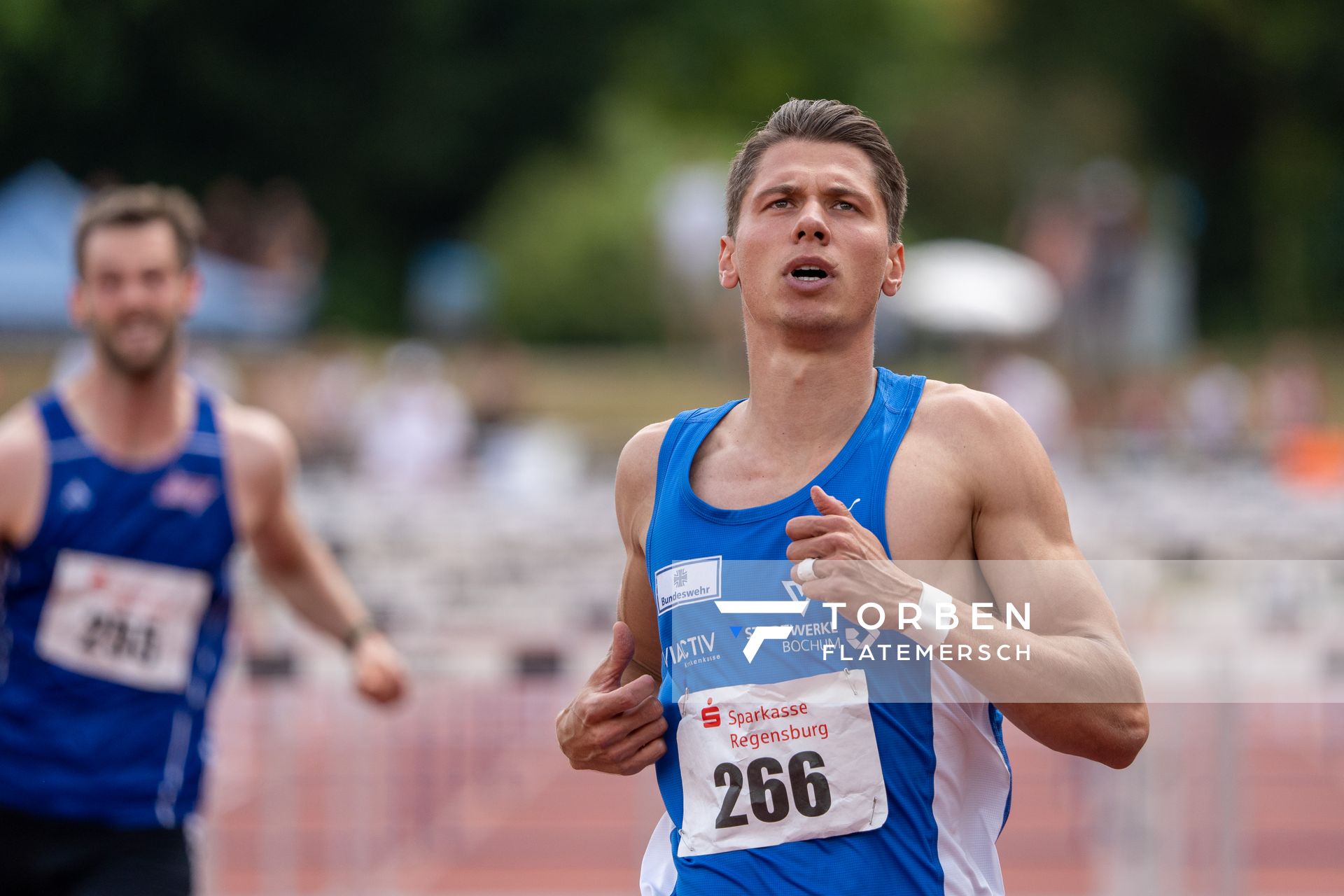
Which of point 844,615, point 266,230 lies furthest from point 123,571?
point 266,230

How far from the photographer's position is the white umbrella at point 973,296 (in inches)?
801

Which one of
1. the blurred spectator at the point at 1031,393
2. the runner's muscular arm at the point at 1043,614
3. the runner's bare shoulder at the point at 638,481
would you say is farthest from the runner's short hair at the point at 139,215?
A: the blurred spectator at the point at 1031,393

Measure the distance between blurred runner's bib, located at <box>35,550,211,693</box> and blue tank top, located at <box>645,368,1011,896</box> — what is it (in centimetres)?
174

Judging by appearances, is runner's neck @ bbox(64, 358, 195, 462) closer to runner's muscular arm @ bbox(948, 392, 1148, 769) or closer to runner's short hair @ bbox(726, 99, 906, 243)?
runner's short hair @ bbox(726, 99, 906, 243)

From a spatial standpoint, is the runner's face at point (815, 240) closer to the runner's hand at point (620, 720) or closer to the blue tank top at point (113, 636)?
the runner's hand at point (620, 720)

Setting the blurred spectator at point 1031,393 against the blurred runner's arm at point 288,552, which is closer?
the blurred runner's arm at point 288,552

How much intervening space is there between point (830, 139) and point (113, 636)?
81.5 inches

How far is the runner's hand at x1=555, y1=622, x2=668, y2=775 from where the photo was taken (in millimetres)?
2398

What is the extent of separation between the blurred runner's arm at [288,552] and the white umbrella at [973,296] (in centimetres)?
1559

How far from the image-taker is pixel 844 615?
218 centimetres

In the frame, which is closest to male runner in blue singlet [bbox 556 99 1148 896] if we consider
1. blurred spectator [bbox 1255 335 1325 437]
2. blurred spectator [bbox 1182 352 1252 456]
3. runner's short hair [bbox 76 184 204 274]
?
runner's short hair [bbox 76 184 204 274]

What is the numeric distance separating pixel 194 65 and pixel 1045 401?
70.4ft

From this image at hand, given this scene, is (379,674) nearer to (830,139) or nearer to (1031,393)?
(830,139)

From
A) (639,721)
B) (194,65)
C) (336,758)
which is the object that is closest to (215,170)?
(194,65)
